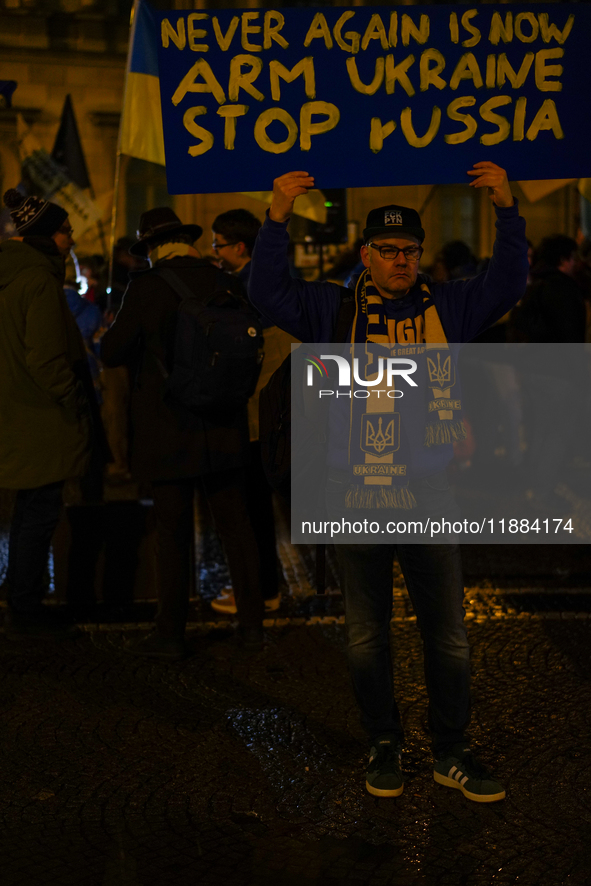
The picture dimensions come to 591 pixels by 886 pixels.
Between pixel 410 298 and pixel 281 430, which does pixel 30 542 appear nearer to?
pixel 281 430

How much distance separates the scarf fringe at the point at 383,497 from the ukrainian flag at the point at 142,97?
4.18 metres

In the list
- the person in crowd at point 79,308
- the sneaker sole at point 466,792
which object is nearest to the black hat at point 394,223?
the sneaker sole at point 466,792

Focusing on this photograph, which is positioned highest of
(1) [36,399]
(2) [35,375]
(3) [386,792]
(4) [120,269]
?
(4) [120,269]

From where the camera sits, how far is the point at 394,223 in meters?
3.57

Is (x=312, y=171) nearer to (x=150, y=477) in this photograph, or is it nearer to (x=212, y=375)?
(x=212, y=375)

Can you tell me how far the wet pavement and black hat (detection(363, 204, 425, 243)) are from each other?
190 cm

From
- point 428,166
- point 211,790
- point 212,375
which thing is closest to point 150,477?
point 212,375

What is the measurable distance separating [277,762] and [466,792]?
73cm

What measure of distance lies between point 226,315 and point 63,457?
1203 millimetres

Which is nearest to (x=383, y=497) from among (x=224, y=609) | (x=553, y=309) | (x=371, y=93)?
(x=371, y=93)

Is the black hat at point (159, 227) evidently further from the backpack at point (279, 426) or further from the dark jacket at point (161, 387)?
the backpack at point (279, 426)

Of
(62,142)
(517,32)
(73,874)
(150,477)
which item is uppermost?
(62,142)

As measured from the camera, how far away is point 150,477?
5.11m

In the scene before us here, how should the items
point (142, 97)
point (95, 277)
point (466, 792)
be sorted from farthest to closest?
point (95, 277)
point (142, 97)
point (466, 792)
